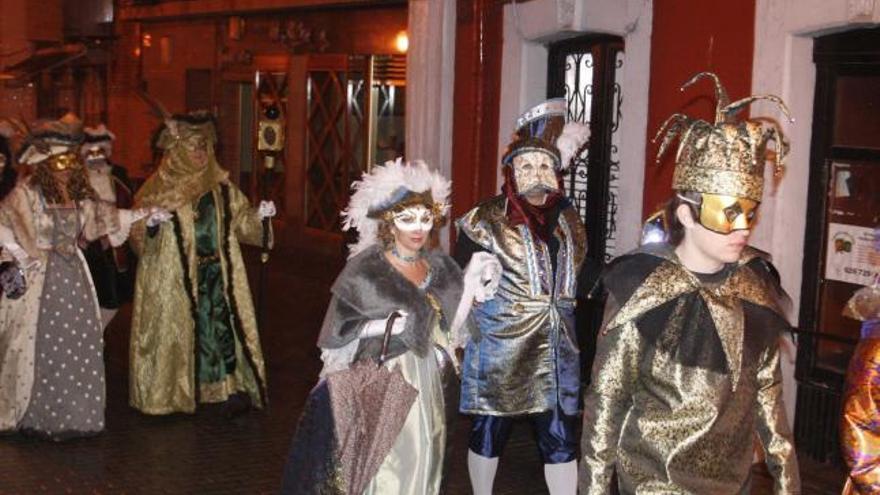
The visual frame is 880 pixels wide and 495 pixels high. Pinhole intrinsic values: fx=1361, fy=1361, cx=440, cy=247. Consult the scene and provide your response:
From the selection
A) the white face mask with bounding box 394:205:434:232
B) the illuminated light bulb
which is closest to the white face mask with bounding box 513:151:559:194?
the white face mask with bounding box 394:205:434:232

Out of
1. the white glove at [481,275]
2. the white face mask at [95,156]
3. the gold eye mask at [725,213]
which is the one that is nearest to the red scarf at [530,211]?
the white glove at [481,275]

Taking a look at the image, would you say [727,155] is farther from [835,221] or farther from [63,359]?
[63,359]

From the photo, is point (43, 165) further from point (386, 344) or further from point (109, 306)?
point (386, 344)

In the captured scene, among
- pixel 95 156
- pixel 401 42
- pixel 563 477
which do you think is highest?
pixel 401 42

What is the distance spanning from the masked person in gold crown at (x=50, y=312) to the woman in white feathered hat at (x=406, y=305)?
10.2ft

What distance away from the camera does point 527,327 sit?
7090 mm

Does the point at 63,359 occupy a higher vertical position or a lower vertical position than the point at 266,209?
lower

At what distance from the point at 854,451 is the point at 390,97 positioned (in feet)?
44.6

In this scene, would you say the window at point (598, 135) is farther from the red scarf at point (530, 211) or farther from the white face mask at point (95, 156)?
the white face mask at point (95, 156)

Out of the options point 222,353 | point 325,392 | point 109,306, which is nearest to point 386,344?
point 325,392

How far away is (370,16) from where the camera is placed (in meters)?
18.0

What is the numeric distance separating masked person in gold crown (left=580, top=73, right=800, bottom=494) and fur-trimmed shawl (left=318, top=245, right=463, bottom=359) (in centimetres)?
184

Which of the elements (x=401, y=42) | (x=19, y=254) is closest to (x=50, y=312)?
(x=19, y=254)

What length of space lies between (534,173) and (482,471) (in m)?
1.59
